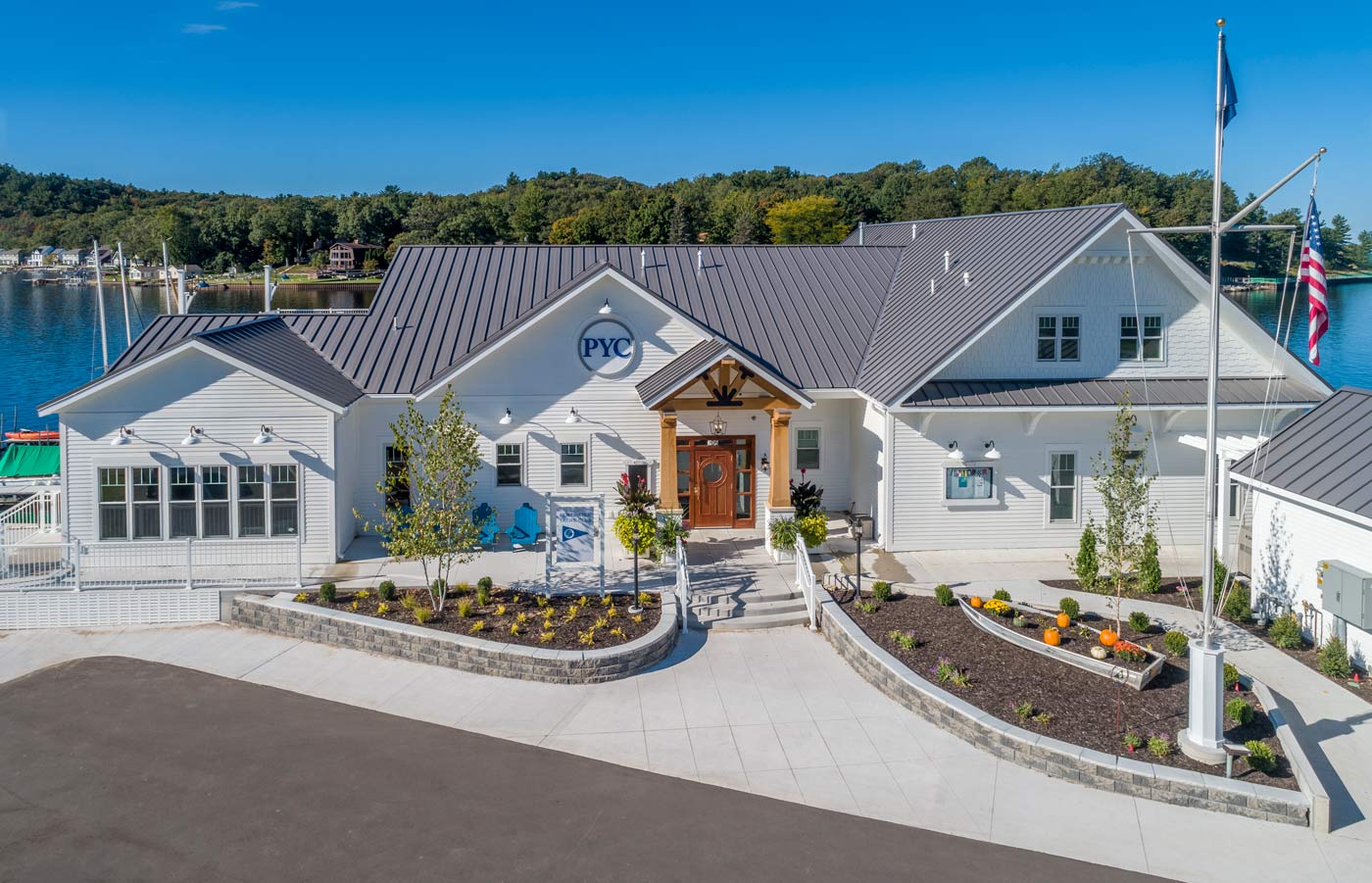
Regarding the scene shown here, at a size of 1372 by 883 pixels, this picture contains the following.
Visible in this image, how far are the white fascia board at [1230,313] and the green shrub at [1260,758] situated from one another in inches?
456

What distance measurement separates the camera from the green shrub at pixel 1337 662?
15.5m

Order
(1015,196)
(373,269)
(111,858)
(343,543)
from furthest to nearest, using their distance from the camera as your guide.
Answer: (373,269)
(1015,196)
(343,543)
(111,858)

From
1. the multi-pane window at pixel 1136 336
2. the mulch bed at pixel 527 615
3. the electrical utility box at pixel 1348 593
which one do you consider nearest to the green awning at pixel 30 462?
the mulch bed at pixel 527 615

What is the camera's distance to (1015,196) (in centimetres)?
11412

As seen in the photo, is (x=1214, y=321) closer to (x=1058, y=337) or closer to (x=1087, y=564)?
(x=1087, y=564)

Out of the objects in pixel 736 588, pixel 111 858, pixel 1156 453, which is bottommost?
pixel 111 858

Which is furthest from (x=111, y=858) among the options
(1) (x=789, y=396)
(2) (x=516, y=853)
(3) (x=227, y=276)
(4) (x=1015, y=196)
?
(3) (x=227, y=276)

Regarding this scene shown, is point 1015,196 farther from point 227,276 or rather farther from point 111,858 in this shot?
point 111,858

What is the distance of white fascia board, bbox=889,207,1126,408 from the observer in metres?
21.3

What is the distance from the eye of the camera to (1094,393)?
72.5 feet

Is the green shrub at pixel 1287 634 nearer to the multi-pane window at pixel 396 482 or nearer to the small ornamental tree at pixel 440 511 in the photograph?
the small ornamental tree at pixel 440 511

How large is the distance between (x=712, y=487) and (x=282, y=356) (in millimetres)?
9524

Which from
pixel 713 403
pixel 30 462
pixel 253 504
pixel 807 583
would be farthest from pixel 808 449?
pixel 30 462

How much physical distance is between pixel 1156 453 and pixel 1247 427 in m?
2.19
